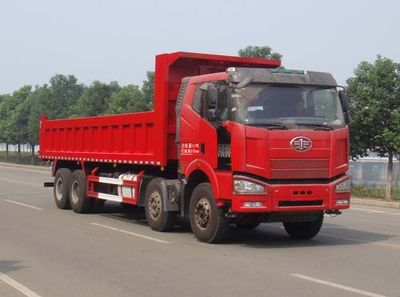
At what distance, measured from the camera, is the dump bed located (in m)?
12.2

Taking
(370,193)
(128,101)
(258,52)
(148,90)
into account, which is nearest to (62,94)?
(128,101)

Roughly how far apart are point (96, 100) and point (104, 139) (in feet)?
106

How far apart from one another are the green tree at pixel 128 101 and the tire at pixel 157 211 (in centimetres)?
2563

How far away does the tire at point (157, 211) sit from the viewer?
12117 mm

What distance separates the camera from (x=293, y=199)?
10227mm

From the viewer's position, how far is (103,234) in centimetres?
1197

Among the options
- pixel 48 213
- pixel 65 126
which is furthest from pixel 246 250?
pixel 65 126

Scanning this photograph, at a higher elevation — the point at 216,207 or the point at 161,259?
the point at 216,207

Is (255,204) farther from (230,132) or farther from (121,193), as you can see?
(121,193)

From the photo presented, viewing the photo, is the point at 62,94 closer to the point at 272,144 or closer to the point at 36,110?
the point at 36,110

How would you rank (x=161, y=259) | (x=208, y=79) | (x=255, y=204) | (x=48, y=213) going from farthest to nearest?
(x=48, y=213)
(x=208, y=79)
(x=255, y=204)
(x=161, y=259)

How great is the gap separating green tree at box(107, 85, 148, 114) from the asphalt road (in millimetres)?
24641

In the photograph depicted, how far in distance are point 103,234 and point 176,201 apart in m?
1.51

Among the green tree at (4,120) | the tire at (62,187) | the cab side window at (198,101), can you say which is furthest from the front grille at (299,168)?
the green tree at (4,120)
